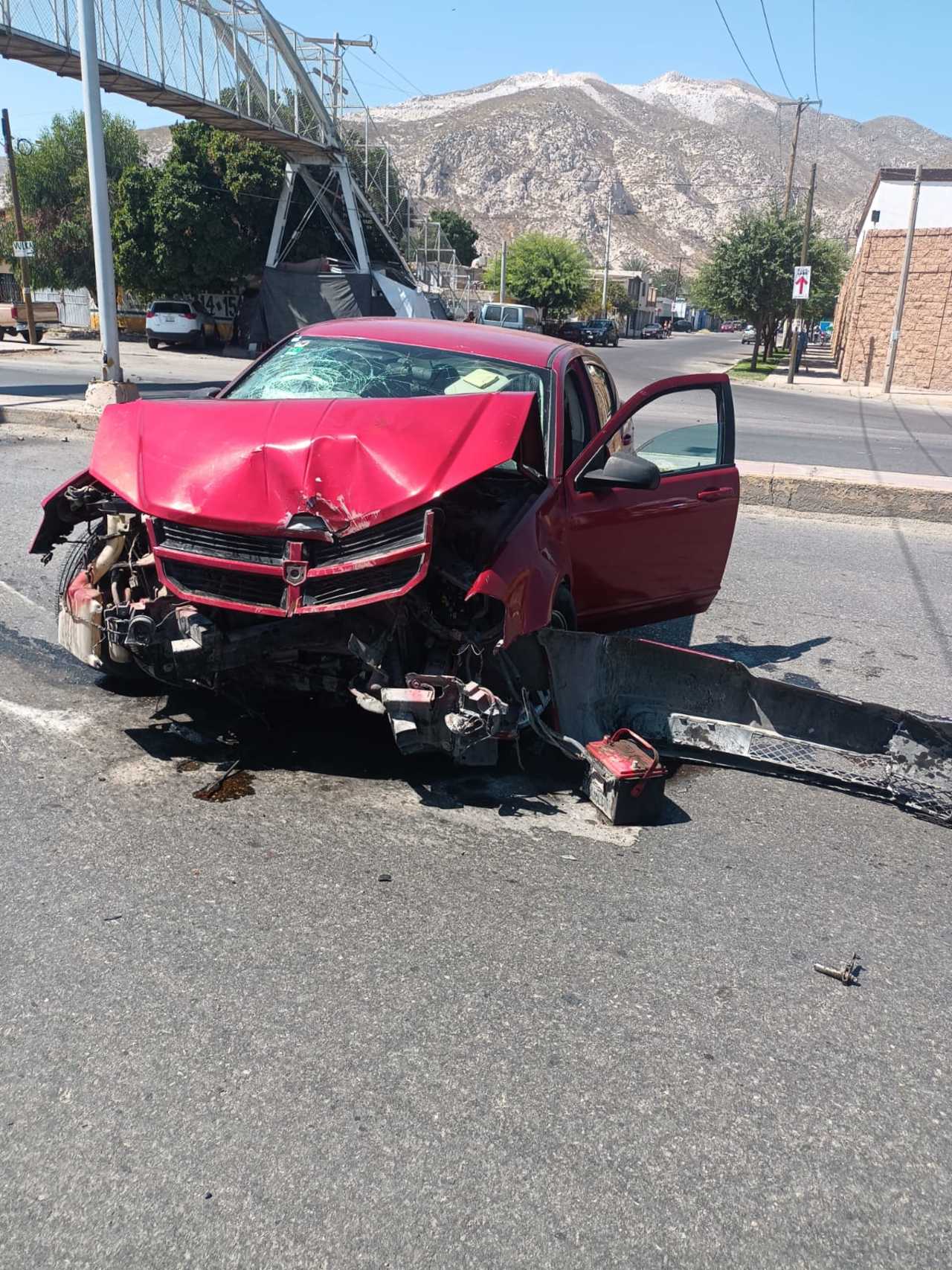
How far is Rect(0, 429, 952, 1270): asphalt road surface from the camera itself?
86.1 inches

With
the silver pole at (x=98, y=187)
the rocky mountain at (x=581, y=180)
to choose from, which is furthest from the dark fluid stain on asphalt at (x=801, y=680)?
the rocky mountain at (x=581, y=180)

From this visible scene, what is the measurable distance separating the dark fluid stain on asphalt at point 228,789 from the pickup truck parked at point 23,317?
117 ft

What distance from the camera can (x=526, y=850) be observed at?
149 inches

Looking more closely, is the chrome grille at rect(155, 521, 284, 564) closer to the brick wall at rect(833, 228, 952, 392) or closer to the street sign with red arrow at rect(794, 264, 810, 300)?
the street sign with red arrow at rect(794, 264, 810, 300)

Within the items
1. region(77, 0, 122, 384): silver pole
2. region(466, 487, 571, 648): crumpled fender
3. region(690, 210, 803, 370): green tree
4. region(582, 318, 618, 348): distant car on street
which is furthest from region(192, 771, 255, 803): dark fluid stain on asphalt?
region(582, 318, 618, 348): distant car on street

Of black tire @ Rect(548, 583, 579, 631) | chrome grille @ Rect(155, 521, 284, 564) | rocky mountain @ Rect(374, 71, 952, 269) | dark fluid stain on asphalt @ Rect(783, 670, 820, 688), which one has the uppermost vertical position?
rocky mountain @ Rect(374, 71, 952, 269)

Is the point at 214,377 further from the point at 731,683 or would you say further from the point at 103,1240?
the point at 103,1240

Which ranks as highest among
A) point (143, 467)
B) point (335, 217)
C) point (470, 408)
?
point (335, 217)

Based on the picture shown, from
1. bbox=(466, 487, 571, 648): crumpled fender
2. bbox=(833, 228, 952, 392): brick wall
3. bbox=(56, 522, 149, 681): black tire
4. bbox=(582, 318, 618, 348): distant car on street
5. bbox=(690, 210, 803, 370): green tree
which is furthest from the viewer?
bbox=(582, 318, 618, 348): distant car on street

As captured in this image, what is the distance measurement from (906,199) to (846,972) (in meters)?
59.8

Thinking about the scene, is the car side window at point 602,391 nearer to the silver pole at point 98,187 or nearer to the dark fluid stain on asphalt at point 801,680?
the dark fluid stain on asphalt at point 801,680

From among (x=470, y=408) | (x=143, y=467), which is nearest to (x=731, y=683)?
(x=470, y=408)

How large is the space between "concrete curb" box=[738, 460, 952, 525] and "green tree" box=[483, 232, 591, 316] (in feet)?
194

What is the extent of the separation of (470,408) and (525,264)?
67.5m
